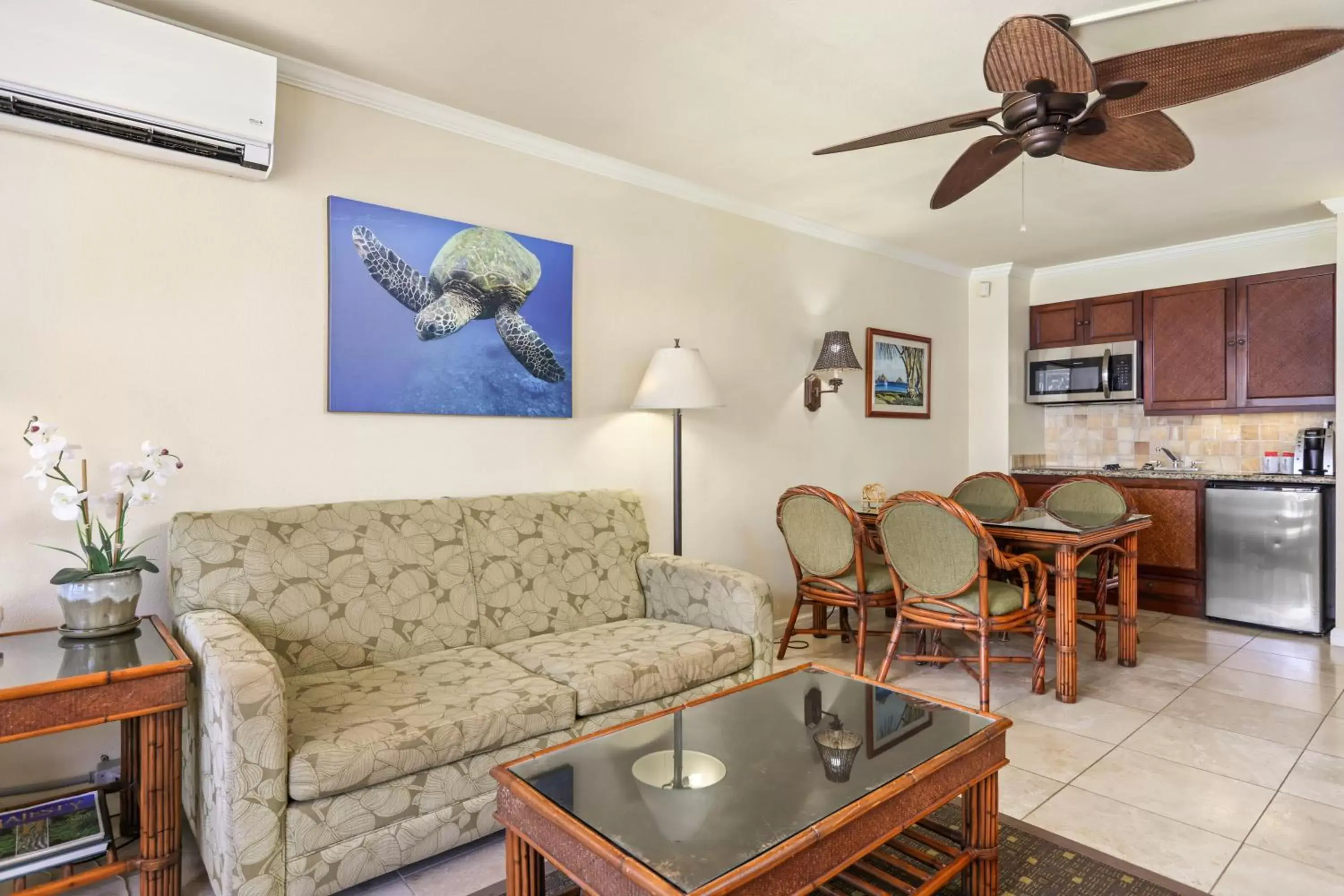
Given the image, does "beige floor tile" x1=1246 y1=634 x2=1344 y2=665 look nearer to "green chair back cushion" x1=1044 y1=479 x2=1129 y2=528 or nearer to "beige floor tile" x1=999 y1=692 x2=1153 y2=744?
"green chair back cushion" x1=1044 y1=479 x2=1129 y2=528

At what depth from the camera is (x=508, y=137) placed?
120 inches

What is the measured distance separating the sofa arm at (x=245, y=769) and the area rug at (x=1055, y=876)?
0.52 m

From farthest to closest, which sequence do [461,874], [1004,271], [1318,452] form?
[1004,271] < [1318,452] < [461,874]

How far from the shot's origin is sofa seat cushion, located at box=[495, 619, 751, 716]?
2.24 meters

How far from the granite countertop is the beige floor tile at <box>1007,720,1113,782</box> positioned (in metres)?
2.54

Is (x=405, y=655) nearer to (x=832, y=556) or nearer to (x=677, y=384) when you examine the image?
(x=677, y=384)

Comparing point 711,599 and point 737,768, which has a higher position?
point 711,599

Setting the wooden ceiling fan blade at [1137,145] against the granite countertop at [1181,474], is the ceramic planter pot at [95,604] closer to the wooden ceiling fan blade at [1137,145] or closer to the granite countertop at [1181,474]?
the wooden ceiling fan blade at [1137,145]

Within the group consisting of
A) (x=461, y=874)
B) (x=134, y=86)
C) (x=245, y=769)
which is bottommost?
(x=461, y=874)

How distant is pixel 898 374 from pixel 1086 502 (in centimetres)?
143

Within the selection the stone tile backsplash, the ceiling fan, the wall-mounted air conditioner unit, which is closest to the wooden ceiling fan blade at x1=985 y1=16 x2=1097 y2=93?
the ceiling fan

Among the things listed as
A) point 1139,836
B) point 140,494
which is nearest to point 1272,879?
point 1139,836

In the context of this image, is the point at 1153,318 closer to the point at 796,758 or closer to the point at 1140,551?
the point at 1140,551

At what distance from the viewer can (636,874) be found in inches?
46.7
